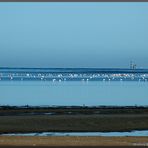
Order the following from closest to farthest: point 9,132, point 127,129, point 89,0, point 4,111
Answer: point 89,0 → point 9,132 → point 127,129 → point 4,111

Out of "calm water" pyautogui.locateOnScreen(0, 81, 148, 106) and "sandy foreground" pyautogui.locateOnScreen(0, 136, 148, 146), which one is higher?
"sandy foreground" pyautogui.locateOnScreen(0, 136, 148, 146)

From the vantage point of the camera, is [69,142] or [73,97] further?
[73,97]

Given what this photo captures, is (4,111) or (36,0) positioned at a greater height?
(36,0)

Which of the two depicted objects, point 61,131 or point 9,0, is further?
point 61,131

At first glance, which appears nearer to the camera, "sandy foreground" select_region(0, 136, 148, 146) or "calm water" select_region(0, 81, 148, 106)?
"sandy foreground" select_region(0, 136, 148, 146)

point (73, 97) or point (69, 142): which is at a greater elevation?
point (69, 142)

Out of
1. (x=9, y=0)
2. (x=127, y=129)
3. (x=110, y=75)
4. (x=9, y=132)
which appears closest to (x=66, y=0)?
(x=9, y=0)

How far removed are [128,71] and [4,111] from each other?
121m

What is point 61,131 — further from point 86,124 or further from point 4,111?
point 4,111

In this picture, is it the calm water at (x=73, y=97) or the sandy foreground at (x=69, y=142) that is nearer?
the sandy foreground at (x=69, y=142)

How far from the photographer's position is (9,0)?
15.6 ft

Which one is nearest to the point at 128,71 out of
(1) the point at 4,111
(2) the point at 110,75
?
(2) the point at 110,75

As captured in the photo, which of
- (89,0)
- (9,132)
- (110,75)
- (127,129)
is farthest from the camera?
(110,75)

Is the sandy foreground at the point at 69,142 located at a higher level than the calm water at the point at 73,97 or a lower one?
higher
